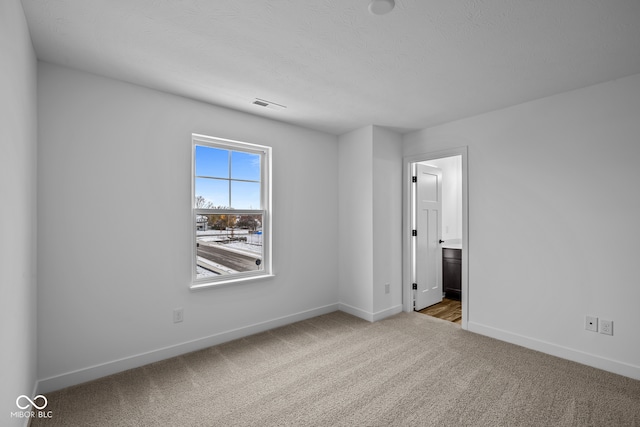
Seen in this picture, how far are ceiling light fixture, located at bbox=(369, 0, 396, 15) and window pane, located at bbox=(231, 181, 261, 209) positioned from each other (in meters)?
2.17

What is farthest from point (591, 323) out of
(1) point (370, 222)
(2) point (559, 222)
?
(1) point (370, 222)

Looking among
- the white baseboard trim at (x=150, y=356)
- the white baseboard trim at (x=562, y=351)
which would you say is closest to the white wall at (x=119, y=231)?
the white baseboard trim at (x=150, y=356)

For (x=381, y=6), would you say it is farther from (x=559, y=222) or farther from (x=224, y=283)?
(x=224, y=283)

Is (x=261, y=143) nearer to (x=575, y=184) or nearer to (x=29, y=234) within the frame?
(x=29, y=234)

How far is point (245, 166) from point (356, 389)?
2.38 m

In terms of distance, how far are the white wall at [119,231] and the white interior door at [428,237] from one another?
2.08 m

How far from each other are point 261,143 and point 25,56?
1.94 m

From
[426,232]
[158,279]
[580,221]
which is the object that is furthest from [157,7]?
[426,232]

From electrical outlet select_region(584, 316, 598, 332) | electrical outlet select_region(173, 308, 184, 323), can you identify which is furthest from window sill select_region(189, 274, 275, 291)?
electrical outlet select_region(584, 316, 598, 332)

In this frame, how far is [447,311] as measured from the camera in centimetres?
411

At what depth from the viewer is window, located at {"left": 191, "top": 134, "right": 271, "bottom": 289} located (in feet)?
9.97

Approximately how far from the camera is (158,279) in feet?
8.87

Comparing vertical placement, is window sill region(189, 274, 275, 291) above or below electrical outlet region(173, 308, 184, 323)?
above

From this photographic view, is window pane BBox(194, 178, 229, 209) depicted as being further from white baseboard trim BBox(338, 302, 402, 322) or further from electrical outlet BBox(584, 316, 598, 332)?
electrical outlet BBox(584, 316, 598, 332)
